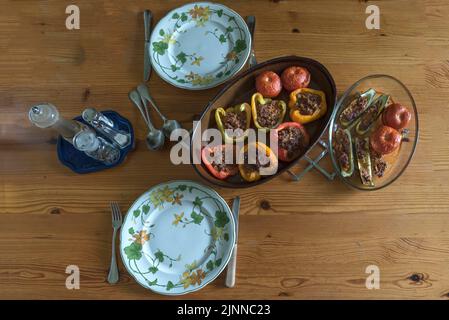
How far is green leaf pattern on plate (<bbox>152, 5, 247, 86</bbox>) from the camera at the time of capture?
94cm

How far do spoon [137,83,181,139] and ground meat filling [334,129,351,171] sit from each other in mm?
379

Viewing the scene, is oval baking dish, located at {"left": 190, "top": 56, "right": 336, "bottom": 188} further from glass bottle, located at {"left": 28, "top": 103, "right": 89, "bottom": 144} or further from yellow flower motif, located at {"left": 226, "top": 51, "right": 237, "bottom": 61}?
glass bottle, located at {"left": 28, "top": 103, "right": 89, "bottom": 144}

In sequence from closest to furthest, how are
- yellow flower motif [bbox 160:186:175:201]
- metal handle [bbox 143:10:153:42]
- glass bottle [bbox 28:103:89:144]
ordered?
glass bottle [bbox 28:103:89:144] < yellow flower motif [bbox 160:186:175:201] < metal handle [bbox 143:10:153:42]

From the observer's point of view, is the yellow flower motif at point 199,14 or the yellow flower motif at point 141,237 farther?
the yellow flower motif at point 199,14

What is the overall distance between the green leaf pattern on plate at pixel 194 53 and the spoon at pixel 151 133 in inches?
3.9

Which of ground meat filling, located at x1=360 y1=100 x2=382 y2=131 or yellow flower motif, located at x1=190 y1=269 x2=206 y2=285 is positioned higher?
ground meat filling, located at x1=360 y1=100 x2=382 y2=131

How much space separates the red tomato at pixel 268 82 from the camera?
0.86 metres

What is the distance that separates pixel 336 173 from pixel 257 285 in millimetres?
321

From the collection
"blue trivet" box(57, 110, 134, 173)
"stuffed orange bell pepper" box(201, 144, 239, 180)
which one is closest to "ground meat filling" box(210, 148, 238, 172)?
"stuffed orange bell pepper" box(201, 144, 239, 180)

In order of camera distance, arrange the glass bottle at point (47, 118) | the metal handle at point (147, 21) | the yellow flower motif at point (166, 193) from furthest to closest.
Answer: the metal handle at point (147, 21) → the yellow flower motif at point (166, 193) → the glass bottle at point (47, 118)

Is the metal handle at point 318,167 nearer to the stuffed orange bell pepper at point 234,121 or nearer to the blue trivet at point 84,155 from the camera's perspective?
the stuffed orange bell pepper at point 234,121

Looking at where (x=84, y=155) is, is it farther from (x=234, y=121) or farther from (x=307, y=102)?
(x=307, y=102)

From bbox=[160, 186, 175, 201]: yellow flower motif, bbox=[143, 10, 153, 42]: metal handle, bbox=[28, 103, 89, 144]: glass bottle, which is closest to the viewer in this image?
bbox=[28, 103, 89, 144]: glass bottle

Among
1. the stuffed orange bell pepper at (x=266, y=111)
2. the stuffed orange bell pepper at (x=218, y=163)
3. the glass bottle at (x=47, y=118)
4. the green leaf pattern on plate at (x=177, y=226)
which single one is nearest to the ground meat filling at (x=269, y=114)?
the stuffed orange bell pepper at (x=266, y=111)
